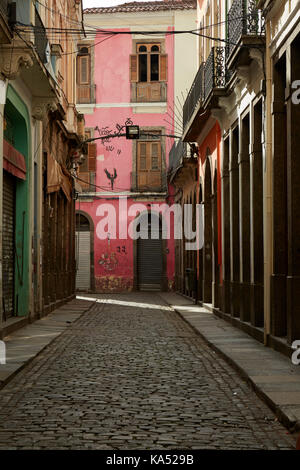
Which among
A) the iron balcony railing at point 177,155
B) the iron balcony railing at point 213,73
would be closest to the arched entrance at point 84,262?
the iron balcony railing at point 177,155

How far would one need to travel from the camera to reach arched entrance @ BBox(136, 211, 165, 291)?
37.2 metres

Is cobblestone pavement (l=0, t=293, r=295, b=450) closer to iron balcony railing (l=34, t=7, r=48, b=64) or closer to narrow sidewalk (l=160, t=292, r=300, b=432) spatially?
narrow sidewalk (l=160, t=292, r=300, b=432)

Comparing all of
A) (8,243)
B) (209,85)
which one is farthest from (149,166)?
(8,243)

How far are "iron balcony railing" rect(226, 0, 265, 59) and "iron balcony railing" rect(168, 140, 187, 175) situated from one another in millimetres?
11815

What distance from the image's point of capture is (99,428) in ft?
22.6

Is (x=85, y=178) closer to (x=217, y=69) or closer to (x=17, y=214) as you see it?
(x=217, y=69)

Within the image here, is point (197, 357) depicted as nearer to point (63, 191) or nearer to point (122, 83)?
point (63, 191)

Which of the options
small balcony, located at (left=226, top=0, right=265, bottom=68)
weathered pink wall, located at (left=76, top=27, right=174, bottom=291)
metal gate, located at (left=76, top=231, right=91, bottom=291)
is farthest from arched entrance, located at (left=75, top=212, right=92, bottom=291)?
small balcony, located at (left=226, top=0, right=265, bottom=68)

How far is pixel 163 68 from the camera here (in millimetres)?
37125

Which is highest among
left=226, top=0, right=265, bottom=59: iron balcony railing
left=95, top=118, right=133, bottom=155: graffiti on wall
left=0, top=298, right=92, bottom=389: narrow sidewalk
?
left=95, top=118, right=133, bottom=155: graffiti on wall

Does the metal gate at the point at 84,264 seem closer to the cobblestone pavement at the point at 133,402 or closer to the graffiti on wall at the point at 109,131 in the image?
the graffiti on wall at the point at 109,131

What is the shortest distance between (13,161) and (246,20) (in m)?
4.80
